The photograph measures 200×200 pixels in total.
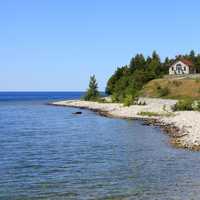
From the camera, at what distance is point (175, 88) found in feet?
449

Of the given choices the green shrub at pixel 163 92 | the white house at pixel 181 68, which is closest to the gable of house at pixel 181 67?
the white house at pixel 181 68

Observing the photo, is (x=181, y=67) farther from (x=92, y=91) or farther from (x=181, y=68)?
(x=92, y=91)

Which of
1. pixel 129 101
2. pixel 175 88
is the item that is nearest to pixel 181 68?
pixel 175 88

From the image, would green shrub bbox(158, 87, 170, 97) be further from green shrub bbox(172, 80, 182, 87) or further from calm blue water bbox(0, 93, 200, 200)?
calm blue water bbox(0, 93, 200, 200)

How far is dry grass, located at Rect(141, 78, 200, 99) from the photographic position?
129 meters

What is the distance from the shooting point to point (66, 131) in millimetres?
65688

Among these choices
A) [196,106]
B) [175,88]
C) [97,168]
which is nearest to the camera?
[97,168]

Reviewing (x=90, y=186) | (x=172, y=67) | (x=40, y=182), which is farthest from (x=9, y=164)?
(x=172, y=67)

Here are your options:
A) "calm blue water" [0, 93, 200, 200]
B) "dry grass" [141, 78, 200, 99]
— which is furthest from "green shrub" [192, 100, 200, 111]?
"dry grass" [141, 78, 200, 99]

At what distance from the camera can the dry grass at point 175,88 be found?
424 ft

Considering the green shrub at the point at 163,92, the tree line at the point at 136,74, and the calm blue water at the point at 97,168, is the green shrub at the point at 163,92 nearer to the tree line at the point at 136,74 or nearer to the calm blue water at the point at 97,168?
→ the tree line at the point at 136,74

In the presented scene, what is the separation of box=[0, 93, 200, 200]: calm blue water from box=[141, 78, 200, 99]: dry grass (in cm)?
7426

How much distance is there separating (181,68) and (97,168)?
134 meters

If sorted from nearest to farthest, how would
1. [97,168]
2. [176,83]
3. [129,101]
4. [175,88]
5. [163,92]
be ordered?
[97,168], [129,101], [163,92], [175,88], [176,83]
